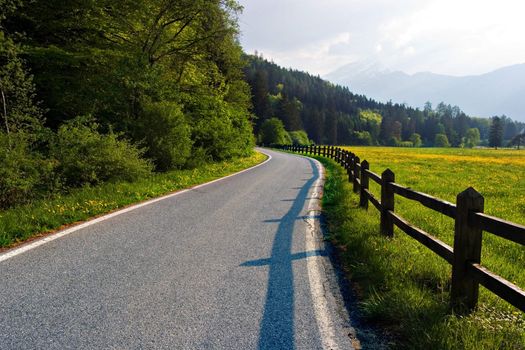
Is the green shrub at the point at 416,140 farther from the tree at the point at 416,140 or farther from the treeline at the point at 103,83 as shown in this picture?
the treeline at the point at 103,83

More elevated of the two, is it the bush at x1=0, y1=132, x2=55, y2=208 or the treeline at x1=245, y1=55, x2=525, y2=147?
the treeline at x1=245, y1=55, x2=525, y2=147

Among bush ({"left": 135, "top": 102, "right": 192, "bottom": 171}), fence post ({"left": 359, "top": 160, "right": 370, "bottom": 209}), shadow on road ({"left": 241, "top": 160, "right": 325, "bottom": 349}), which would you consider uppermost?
bush ({"left": 135, "top": 102, "right": 192, "bottom": 171})

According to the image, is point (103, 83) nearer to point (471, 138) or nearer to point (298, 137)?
point (298, 137)

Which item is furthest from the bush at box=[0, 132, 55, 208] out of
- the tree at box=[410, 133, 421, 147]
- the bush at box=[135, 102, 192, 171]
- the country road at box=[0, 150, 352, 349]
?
the tree at box=[410, 133, 421, 147]

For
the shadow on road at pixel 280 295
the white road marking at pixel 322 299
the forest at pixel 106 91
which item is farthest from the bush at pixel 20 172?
the white road marking at pixel 322 299

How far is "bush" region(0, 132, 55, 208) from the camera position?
7762 millimetres

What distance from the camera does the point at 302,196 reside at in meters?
11.1

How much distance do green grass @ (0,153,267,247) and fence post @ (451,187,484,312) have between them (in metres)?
6.32

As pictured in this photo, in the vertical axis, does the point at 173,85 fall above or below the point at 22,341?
above

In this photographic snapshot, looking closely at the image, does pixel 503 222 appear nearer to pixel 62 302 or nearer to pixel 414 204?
pixel 62 302

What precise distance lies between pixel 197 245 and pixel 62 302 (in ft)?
7.59

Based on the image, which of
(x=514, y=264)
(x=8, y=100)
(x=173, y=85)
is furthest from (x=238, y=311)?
(x=173, y=85)

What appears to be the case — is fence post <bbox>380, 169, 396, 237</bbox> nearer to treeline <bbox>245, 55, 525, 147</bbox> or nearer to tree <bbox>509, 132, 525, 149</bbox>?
treeline <bbox>245, 55, 525, 147</bbox>

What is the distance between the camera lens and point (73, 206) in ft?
25.6
